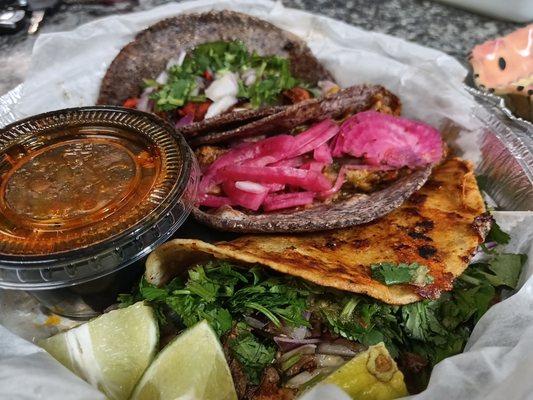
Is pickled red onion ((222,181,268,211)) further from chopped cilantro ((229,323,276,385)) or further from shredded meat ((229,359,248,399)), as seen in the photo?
shredded meat ((229,359,248,399))

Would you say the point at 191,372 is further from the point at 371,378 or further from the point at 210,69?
the point at 210,69

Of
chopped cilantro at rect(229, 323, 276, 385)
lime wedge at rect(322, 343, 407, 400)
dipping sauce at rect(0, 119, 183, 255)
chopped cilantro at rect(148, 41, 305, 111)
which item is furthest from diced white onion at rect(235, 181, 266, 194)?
lime wedge at rect(322, 343, 407, 400)

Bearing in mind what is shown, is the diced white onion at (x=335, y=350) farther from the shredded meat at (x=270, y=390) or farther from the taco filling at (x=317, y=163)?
the taco filling at (x=317, y=163)

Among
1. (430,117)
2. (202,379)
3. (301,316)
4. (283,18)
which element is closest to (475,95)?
(430,117)

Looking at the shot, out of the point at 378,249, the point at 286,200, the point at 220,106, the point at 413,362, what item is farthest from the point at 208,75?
the point at 413,362

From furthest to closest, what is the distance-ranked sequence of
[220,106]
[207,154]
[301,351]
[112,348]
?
[220,106], [207,154], [301,351], [112,348]

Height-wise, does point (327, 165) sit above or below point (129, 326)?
above

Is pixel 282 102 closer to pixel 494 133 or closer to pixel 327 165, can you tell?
pixel 327 165
